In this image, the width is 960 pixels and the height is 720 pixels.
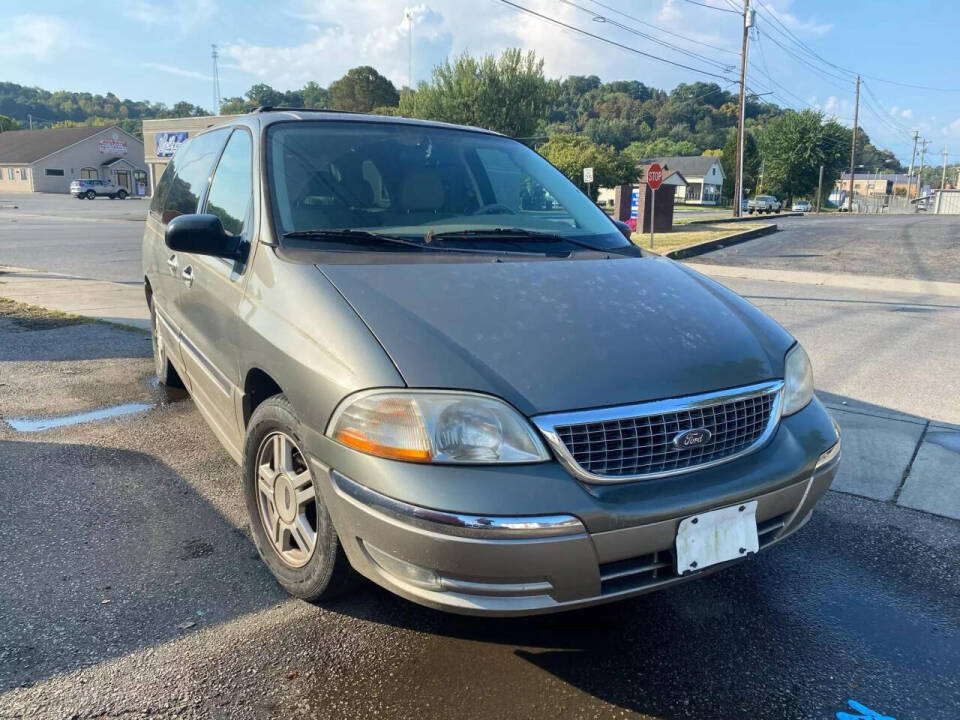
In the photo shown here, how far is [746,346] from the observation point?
8.55 feet

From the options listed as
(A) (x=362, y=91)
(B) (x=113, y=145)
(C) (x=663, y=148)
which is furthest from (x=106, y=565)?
(C) (x=663, y=148)

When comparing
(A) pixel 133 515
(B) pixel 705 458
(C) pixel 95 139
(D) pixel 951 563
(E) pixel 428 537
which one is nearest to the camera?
(E) pixel 428 537

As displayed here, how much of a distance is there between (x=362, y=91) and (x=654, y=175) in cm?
8632

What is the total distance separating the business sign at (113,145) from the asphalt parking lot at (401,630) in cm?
7677

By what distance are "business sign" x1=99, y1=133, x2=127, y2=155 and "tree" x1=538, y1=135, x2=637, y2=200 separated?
42.7 meters

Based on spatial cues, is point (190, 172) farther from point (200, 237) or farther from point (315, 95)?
point (315, 95)

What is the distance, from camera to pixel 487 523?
196cm

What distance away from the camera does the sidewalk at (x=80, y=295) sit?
316 inches

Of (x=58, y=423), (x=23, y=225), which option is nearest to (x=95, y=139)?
(x=23, y=225)

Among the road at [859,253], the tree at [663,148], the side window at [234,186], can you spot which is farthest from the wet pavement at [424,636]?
the tree at [663,148]

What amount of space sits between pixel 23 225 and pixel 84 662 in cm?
2842

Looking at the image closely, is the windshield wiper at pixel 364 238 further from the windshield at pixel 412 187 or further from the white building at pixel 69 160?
the white building at pixel 69 160

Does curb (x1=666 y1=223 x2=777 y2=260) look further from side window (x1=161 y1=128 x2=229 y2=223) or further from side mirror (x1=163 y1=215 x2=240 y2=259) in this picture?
side mirror (x1=163 y1=215 x2=240 y2=259)

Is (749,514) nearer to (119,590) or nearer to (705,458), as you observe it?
(705,458)
